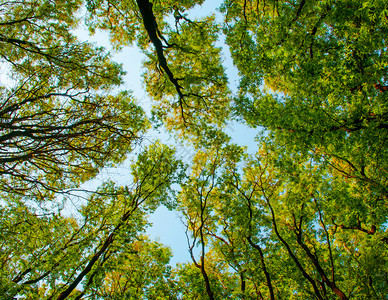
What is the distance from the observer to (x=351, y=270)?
35.6 ft

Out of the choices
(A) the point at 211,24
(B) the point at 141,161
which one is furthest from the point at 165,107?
(A) the point at 211,24

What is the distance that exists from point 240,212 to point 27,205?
1050 centimetres

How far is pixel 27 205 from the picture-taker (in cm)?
780

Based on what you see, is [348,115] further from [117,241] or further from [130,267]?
[130,267]

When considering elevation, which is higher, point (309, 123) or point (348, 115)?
point (348, 115)

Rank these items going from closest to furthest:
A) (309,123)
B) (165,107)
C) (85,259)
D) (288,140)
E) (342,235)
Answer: (309,123)
(288,140)
(85,259)
(342,235)
(165,107)

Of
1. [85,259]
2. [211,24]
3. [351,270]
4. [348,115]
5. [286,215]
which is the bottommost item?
[85,259]

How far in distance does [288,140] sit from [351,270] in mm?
9129

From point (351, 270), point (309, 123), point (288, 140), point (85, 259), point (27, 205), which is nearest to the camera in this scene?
point (309, 123)

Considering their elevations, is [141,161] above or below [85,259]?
above

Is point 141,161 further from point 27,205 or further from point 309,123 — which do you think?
point 309,123

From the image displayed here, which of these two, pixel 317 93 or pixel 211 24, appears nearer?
pixel 317 93

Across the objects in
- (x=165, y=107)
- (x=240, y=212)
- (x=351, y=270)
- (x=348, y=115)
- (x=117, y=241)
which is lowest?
(x=117, y=241)

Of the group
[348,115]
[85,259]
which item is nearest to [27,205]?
[85,259]
